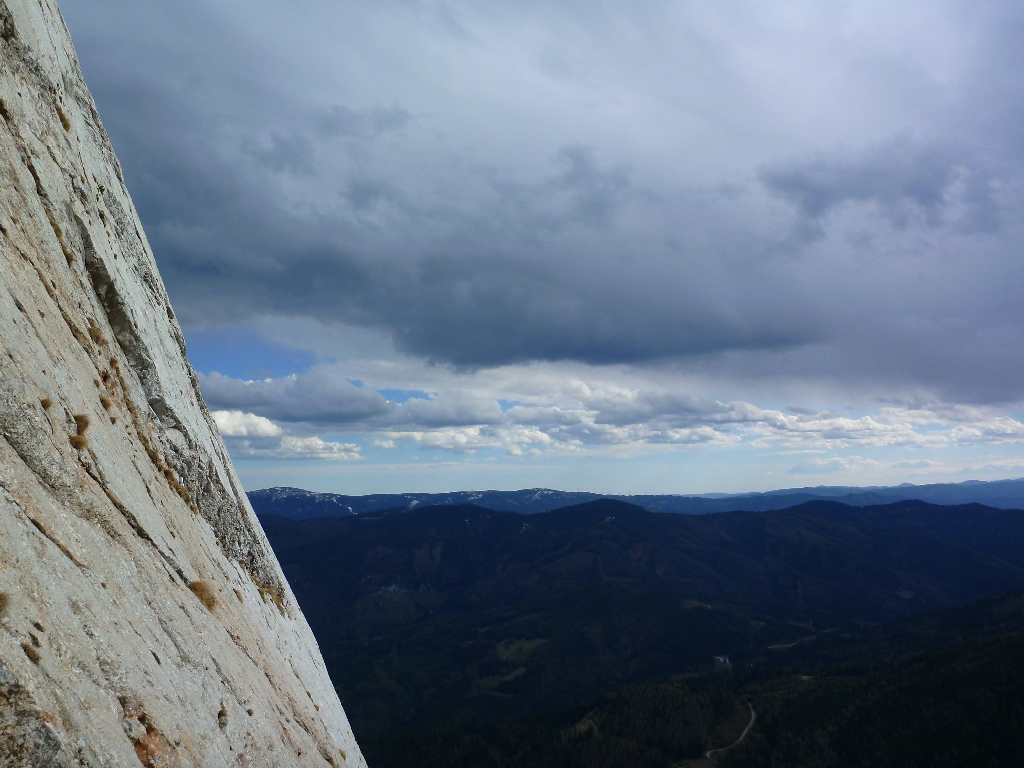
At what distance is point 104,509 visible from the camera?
1022 cm

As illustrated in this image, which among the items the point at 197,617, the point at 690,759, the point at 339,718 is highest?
the point at 197,617

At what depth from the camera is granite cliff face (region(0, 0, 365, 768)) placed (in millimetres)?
7555

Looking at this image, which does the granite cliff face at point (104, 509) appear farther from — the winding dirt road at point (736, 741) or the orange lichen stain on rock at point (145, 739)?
the winding dirt road at point (736, 741)

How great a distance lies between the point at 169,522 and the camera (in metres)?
13.1

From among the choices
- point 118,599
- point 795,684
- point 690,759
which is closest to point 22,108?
point 118,599

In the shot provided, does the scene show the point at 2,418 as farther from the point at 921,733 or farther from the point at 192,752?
the point at 921,733

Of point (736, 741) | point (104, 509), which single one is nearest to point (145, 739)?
point (104, 509)

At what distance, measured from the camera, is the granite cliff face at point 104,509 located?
7555mm

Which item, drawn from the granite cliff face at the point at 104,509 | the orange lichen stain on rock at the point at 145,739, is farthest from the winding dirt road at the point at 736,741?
the orange lichen stain on rock at the point at 145,739

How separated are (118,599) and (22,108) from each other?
11.3m

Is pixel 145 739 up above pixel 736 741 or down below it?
above

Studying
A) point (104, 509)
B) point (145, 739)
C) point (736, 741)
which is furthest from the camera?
point (736, 741)

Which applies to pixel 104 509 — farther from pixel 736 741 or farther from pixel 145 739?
pixel 736 741

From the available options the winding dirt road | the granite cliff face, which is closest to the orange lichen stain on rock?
the granite cliff face
